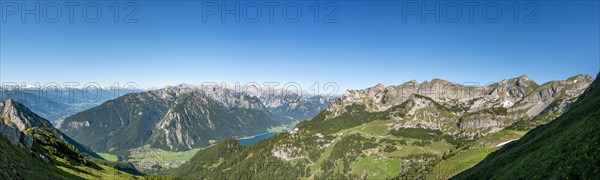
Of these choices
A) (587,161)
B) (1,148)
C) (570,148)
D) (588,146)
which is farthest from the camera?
(1,148)

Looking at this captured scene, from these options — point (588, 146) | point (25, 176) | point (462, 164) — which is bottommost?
point (462, 164)

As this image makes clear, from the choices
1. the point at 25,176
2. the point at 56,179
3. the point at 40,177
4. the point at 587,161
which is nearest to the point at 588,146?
the point at 587,161

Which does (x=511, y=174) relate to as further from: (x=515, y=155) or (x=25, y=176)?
(x=25, y=176)

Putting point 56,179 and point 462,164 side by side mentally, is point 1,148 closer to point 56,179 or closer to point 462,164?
point 56,179

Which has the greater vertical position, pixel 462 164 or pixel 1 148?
pixel 1 148

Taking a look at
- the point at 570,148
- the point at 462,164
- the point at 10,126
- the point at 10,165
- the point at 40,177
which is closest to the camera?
the point at 570,148

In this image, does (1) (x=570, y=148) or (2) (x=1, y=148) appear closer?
(1) (x=570, y=148)

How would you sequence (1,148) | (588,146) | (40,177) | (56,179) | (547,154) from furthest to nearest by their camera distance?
(56,179)
(40,177)
(1,148)
(547,154)
(588,146)

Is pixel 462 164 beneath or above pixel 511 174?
beneath

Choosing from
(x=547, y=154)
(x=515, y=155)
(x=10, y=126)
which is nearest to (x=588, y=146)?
(x=547, y=154)
